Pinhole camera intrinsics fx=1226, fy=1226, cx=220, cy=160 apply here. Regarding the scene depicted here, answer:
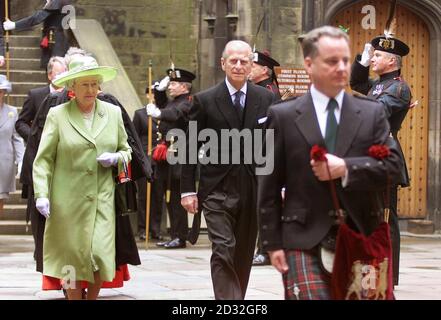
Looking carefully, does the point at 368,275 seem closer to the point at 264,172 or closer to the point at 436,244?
the point at 264,172

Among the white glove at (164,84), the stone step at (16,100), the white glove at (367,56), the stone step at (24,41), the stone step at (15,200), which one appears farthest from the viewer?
the stone step at (24,41)

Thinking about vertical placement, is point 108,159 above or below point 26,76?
below

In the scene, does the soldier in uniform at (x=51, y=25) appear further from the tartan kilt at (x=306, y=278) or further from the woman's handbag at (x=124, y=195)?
the tartan kilt at (x=306, y=278)

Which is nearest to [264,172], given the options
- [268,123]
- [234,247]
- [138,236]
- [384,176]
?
[268,123]

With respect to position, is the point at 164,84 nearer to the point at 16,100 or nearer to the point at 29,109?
the point at 29,109

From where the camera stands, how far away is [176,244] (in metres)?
16.0

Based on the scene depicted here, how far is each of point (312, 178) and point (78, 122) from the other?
10.6ft

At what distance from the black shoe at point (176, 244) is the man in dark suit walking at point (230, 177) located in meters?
6.70

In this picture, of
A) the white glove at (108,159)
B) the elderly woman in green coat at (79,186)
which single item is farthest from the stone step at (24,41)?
the white glove at (108,159)

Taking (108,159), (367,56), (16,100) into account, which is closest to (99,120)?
(108,159)

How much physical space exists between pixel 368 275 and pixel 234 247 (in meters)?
2.91

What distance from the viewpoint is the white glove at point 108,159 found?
8969 millimetres

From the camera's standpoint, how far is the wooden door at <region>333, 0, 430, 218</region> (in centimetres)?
1988

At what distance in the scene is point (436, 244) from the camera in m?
17.5
